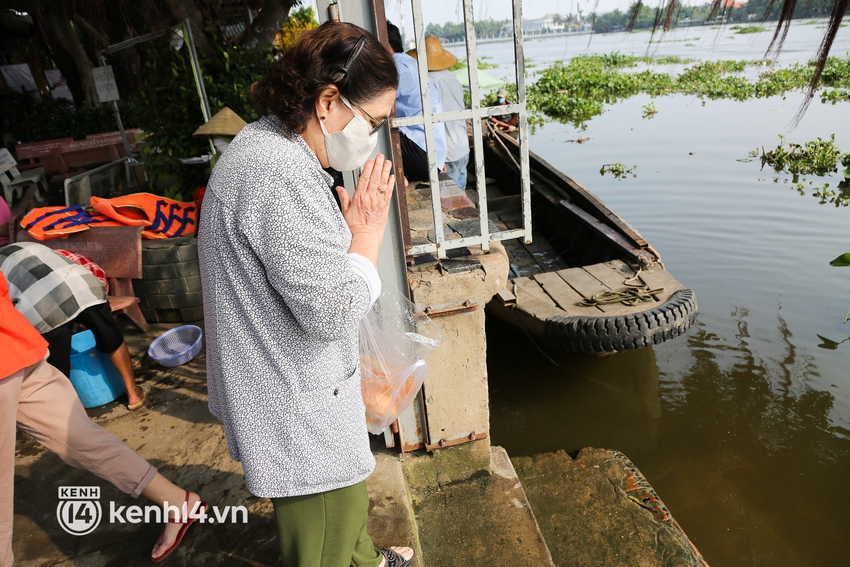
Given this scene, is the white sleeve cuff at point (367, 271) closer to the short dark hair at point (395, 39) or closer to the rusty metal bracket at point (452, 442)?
the rusty metal bracket at point (452, 442)

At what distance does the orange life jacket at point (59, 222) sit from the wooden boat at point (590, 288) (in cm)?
287

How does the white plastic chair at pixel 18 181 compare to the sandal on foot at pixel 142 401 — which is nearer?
the sandal on foot at pixel 142 401

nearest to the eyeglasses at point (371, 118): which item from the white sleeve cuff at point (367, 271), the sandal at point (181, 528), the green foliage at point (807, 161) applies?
the white sleeve cuff at point (367, 271)

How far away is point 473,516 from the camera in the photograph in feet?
7.48

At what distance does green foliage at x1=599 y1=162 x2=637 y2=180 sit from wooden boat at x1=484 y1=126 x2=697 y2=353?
351cm

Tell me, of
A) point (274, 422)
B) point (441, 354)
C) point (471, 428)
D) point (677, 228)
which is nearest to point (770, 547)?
point (471, 428)

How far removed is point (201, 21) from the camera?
4.95 metres

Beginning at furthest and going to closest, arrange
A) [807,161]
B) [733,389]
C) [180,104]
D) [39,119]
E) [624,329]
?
[39,119], [807,161], [180,104], [733,389], [624,329]

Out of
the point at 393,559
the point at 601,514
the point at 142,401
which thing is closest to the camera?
the point at 393,559

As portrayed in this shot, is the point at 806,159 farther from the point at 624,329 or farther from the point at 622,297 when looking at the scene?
the point at 624,329

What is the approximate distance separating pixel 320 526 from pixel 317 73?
1.13 metres

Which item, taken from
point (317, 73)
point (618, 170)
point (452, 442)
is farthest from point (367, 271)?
point (618, 170)

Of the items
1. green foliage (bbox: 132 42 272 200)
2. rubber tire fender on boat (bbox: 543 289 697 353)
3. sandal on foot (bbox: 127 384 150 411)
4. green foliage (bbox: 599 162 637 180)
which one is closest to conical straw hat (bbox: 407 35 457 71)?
green foliage (bbox: 132 42 272 200)

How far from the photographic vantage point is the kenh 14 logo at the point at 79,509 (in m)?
2.27
